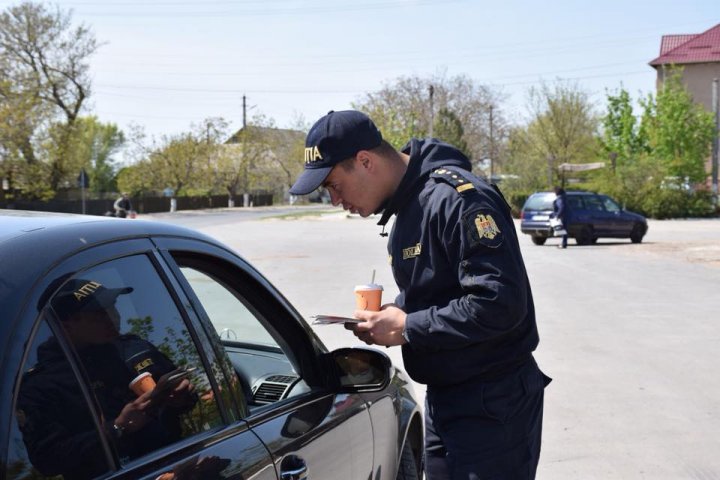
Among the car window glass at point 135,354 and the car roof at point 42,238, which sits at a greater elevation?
the car roof at point 42,238

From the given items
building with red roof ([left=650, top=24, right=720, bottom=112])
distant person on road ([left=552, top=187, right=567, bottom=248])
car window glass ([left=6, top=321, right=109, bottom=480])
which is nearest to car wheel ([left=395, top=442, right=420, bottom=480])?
car window glass ([left=6, top=321, right=109, bottom=480])

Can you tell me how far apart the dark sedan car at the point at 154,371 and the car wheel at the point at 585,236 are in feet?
79.8

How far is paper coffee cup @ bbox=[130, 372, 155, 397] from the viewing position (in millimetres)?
2117

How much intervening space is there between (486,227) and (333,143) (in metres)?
0.57

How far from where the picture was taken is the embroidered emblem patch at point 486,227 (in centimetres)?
262

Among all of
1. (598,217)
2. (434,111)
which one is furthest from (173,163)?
(598,217)

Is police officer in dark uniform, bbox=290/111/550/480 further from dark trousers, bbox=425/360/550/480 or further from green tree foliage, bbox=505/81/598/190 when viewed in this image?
green tree foliage, bbox=505/81/598/190

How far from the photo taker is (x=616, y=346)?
9.61 m

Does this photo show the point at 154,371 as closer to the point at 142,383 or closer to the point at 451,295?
the point at 142,383

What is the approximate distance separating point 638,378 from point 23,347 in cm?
711

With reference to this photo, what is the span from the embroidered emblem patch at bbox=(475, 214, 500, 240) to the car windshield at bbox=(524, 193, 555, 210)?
80.6 ft

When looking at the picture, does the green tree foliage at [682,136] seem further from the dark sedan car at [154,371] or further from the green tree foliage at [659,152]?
the dark sedan car at [154,371]

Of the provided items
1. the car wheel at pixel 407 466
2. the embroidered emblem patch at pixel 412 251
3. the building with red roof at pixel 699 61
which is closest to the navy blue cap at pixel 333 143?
the embroidered emblem patch at pixel 412 251

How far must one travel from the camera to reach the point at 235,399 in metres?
2.46
